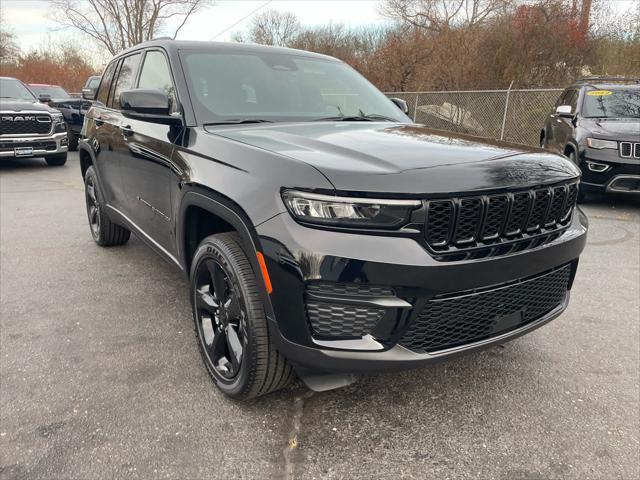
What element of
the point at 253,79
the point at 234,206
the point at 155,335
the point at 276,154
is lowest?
the point at 155,335

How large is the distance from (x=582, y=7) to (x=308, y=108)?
15.1 metres

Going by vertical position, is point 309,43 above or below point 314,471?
above

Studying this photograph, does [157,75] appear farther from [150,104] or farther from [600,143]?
[600,143]

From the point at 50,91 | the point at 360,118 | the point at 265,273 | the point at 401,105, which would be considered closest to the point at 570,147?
the point at 401,105

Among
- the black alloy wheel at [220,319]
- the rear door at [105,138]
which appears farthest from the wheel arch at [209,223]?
the rear door at [105,138]

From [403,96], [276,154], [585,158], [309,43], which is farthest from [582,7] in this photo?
[309,43]

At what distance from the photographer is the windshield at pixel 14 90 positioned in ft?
35.8

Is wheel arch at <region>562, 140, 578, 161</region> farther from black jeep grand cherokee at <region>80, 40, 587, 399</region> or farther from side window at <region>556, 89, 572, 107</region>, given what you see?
black jeep grand cherokee at <region>80, 40, 587, 399</region>

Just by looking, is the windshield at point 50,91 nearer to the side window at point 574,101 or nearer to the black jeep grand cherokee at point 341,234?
the side window at point 574,101

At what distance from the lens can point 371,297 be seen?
1853mm

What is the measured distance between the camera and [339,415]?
237 cm

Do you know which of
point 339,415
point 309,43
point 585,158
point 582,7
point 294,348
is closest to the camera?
point 294,348

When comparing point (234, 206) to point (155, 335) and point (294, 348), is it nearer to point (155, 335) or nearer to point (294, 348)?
point (294, 348)

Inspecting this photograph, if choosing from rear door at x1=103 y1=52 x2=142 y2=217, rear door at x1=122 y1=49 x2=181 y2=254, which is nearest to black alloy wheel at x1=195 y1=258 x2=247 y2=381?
rear door at x1=122 y1=49 x2=181 y2=254
